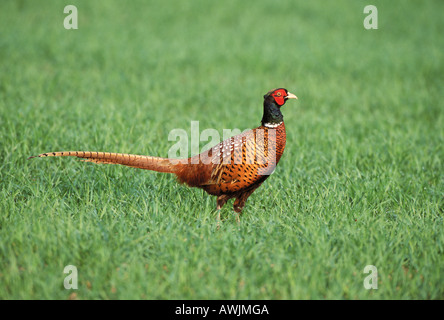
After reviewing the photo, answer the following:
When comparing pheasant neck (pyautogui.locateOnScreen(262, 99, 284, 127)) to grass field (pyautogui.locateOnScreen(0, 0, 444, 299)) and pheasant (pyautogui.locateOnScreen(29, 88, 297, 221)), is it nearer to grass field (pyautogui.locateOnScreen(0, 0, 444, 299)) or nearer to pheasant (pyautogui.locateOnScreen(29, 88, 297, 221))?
pheasant (pyautogui.locateOnScreen(29, 88, 297, 221))

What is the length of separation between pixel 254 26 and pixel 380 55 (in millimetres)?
→ 3794

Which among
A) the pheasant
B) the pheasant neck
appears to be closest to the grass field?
the pheasant

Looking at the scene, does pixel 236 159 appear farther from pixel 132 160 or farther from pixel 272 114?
pixel 132 160

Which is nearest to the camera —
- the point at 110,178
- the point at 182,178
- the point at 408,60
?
the point at 182,178

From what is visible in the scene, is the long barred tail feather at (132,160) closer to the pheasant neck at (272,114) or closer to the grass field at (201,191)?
the grass field at (201,191)

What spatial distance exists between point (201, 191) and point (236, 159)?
0.94 metres

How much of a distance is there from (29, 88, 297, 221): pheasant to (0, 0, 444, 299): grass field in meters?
0.35

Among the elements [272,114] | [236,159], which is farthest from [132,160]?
[272,114]

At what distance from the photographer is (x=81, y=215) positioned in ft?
10.9

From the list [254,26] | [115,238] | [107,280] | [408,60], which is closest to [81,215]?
[115,238]

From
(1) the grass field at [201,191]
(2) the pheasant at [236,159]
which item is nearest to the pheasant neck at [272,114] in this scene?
(2) the pheasant at [236,159]

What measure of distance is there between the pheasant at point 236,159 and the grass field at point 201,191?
35 cm
